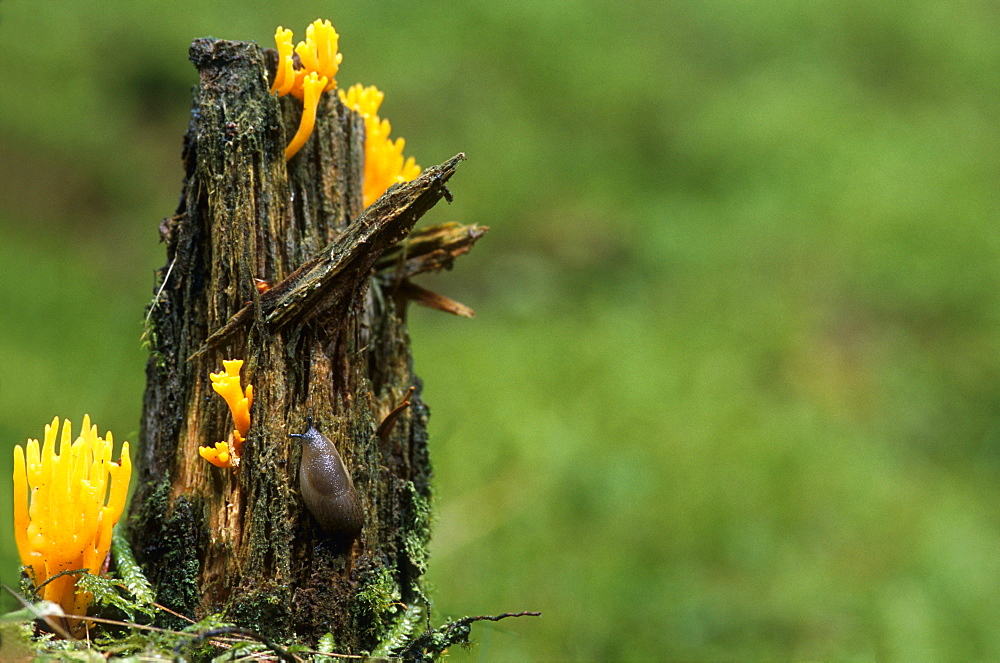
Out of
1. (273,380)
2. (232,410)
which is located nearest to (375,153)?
(273,380)

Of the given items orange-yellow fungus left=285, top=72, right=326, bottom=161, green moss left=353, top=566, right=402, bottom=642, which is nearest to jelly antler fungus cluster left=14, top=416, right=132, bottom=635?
green moss left=353, top=566, right=402, bottom=642

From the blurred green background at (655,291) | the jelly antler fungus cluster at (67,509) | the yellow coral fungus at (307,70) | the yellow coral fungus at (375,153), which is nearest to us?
the jelly antler fungus cluster at (67,509)

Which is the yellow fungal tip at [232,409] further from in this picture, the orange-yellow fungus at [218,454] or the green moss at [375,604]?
the green moss at [375,604]

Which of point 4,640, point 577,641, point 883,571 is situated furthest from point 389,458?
point 883,571

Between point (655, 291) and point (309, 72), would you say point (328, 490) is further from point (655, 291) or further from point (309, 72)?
point (655, 291)

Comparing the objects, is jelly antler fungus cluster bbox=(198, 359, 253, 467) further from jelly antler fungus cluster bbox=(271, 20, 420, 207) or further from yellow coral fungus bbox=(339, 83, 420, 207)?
yellow coral fungus bbox=(339, 83, 420, 207)

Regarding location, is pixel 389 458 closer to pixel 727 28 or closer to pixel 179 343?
pixel 179 343

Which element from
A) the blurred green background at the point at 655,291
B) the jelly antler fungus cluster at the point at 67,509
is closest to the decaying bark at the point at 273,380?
the jelly antler fungus cluster at the point at 67,509
